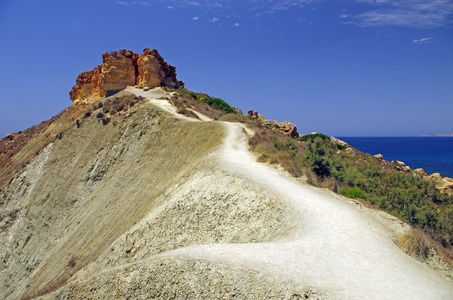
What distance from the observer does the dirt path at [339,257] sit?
4973 millimetres

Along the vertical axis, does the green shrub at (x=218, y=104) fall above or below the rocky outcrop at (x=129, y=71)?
below

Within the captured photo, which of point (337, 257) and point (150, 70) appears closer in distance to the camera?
point (337, 257)

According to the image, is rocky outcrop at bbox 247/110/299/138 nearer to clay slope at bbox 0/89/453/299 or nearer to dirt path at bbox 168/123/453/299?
clay slope at bbox 0/89/453/299

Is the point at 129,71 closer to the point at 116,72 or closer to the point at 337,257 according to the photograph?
the point at 116,72

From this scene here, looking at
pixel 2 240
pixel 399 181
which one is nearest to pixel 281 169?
pixel 399 181

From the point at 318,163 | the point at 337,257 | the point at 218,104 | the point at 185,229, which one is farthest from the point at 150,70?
the point at 337,257

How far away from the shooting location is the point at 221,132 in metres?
18.5

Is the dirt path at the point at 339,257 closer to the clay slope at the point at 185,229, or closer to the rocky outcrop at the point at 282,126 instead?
the clay slope at the point at 185,229

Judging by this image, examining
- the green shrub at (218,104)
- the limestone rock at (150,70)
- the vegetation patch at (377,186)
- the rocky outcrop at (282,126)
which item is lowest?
the vegetation patch at (377,186)

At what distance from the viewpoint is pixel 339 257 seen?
6.01 metres

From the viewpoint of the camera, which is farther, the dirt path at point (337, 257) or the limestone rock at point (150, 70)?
the limestone rock at point (150, 70)

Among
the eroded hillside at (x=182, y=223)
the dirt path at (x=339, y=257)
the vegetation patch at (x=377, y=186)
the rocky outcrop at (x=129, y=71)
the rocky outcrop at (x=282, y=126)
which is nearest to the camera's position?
the dirt path at (x=339, y=257)

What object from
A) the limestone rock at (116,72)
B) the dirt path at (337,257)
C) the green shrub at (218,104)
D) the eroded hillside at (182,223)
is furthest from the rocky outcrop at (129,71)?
the dirt path at (337,257)

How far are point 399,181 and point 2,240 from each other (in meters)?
29.9
